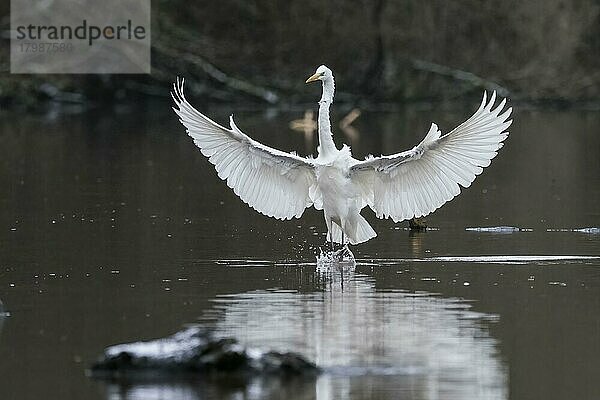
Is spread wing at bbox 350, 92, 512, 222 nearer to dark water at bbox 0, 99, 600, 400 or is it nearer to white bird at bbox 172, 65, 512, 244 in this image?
white bird at bbox 172, 65, 512, 244

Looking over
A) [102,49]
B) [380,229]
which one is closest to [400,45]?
[102,49]

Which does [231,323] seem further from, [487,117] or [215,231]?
[215,231]

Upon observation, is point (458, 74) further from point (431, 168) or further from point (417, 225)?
point (431, 168)

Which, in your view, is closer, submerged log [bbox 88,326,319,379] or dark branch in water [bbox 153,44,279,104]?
submerged log [bbox 88,326,319,379]

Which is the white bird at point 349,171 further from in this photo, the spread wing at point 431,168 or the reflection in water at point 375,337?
the reflection in water at point 375,337

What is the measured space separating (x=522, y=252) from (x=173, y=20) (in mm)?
35377

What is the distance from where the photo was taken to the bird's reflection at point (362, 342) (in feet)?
26.7

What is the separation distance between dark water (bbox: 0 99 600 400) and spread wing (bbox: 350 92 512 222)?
0.49m

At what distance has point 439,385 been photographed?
27.1 ft

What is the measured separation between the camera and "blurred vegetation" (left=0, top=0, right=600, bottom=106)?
44938mm

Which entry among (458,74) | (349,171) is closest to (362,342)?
(349,171)

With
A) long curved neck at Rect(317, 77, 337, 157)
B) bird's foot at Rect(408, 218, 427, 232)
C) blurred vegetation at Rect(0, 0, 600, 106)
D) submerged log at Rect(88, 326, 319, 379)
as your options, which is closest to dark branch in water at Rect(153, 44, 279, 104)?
blurred vegetation at Rect(0, 0, 600, 106)

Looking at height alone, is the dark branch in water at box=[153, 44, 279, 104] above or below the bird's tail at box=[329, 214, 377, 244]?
above

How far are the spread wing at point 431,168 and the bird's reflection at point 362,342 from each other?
60.2 inches
